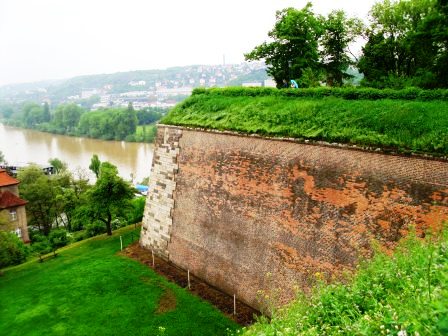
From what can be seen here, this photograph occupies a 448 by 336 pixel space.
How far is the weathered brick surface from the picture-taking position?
42.9 ft

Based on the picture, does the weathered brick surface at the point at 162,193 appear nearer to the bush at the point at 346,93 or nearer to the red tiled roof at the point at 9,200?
the bush at the point at 346,93

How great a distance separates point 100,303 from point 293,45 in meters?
13.0

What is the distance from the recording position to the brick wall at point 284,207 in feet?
24.1

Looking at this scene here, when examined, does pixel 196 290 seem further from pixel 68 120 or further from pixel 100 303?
pixel 68 120

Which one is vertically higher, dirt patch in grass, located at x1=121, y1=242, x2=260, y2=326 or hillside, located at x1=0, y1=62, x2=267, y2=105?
hillside, located at x1=0, y1=62, x2=267, y2=105

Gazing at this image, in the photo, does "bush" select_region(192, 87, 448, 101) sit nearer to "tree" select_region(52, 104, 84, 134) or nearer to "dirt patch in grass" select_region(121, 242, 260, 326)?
"dirt patch in grass" select_region(121, 242, 260, 326)

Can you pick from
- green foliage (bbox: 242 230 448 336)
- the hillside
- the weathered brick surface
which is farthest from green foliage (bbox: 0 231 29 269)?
the hillside

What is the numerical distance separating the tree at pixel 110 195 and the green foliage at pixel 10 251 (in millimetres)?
3301

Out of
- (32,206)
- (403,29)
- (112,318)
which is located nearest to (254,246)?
(112,318)

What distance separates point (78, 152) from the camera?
50.0 meters

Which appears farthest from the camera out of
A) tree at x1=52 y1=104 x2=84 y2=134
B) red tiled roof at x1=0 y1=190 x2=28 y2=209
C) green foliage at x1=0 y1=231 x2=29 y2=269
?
tree at x1=52 y1=104 x2=84 y2=134

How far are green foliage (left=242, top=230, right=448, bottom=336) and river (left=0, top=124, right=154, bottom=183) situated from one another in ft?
114

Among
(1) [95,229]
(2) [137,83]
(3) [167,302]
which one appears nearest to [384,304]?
(3) [167,302]

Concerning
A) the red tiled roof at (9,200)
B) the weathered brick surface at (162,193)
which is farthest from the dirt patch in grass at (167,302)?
the red tiled roof at (9,200)
